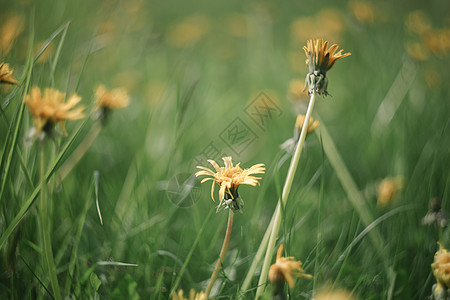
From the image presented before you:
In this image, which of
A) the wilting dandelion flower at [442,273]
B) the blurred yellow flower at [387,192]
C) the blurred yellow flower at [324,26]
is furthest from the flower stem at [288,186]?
the blurred yellow flower at [324,26]

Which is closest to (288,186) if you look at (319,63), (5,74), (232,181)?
(232,181)

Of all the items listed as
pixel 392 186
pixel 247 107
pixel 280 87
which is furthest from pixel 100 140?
pixel 392 186

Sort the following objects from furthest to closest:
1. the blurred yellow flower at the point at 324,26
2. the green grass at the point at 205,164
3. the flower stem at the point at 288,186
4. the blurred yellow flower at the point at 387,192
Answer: the blurred yellow flower at the point at 324,26 < the blurred yellow flower at the point at 387,192 < the green grass at the point at 205,164 < the flower stem at the point at 288,186

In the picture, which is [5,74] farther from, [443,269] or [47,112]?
[443,269]

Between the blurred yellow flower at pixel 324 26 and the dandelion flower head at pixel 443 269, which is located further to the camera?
the blurred yellow flower at pixel 324 26

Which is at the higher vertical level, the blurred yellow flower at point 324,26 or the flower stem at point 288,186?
the blurred yellow flower at point 324,26

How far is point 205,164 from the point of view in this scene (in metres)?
1.15

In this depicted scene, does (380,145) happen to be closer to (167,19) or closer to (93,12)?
(93,12)

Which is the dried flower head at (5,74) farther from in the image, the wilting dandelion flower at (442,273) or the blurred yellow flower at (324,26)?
the blurred yellow flower at (324,26)

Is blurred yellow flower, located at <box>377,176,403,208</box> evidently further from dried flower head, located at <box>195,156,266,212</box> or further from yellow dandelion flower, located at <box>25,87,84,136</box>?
yellow dandelion flower, located at <box>25,87,84,136</box>

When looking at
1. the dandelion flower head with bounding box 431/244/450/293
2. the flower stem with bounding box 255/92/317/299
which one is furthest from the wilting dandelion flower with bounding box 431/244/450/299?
the flower stem with bounding box 255/92/317/299

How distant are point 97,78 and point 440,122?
1.35 metres

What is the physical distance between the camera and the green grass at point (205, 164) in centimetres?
74

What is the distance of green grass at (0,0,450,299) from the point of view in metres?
0.74
